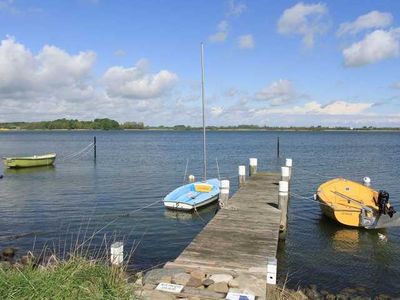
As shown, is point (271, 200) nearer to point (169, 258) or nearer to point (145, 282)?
point (169, 258)

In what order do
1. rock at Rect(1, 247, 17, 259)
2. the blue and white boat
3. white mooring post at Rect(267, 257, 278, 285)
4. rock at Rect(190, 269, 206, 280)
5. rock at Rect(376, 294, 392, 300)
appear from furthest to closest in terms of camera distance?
the blue and white boat, rock at Rect(1, 247, 17, 259), rock at Rect(376, 294, 392, 300), rock at Rect(190, 269, 206, 280), white mooring post at Rect(267, 257, 278, 285)

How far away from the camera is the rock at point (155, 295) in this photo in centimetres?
623

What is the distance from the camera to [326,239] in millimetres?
15328

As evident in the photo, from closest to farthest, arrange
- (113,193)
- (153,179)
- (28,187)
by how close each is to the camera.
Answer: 1. (113,193)
2. (28,187)
3. (153,179)

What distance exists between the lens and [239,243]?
10203 mm

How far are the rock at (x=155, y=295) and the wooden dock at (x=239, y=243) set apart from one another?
Result: 1.33 meters

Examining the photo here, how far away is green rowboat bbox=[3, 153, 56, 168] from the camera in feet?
123

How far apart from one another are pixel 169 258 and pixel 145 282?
19.9 feet

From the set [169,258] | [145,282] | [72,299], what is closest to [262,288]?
[145,282]

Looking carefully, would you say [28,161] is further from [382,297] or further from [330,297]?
[382,297]

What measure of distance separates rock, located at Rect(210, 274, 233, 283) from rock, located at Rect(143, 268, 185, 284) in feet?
2.12

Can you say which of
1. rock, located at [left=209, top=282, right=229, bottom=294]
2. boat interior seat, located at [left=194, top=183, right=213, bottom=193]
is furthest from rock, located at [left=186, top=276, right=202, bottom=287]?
boat interior seat, located at [left=194, top=183, right=213, bottom=193]

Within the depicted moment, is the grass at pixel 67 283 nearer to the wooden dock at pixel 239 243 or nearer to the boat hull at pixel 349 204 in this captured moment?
the wooden dock at pixel 239 243

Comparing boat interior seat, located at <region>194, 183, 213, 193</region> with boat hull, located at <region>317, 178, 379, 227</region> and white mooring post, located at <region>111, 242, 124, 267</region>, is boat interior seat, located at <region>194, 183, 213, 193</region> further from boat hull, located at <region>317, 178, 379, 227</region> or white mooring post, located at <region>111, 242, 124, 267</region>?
white mooring post, located at <region>111, 242, 124, 267</region>
